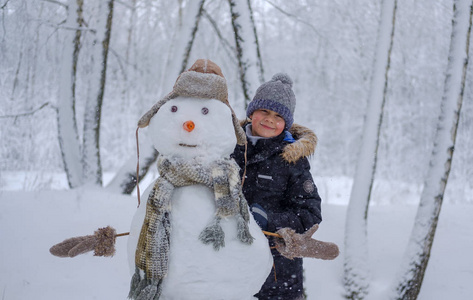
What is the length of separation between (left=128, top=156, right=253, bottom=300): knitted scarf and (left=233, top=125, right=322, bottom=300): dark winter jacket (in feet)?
1.26

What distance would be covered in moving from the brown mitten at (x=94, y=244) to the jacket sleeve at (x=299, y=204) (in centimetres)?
64

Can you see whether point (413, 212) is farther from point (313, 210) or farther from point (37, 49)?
point (37, 49)

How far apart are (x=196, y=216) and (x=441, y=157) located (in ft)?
10.4

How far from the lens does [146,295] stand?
46.3 inches

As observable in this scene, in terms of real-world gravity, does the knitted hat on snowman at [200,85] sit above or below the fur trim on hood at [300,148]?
above

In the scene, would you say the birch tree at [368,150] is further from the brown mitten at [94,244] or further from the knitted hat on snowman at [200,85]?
the brown mitten at [94,244]

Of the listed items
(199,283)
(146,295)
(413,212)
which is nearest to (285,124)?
(199,283)

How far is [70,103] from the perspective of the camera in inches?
199

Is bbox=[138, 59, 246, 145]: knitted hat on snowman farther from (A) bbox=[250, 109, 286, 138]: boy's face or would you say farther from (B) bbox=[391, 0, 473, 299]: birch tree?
(B) bbox=[391, 0, 473, 299]: birch tree

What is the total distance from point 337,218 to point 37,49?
480 centimetres

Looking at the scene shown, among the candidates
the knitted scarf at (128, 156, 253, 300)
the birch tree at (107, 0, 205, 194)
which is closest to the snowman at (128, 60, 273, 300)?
the knitted scarf at (128, 156, 253, 300)

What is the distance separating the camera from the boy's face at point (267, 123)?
5.90 feet

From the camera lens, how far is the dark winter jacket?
5.40ft

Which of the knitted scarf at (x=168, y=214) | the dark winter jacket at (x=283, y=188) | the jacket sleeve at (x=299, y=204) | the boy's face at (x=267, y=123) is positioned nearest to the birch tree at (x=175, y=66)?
the boy's face at (x=267, y=123)
